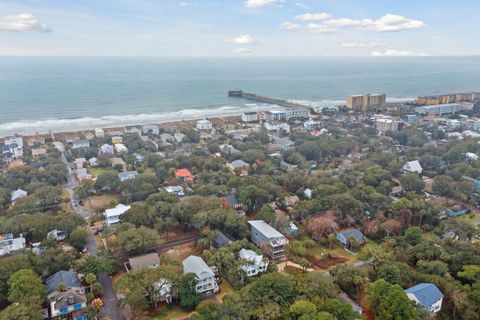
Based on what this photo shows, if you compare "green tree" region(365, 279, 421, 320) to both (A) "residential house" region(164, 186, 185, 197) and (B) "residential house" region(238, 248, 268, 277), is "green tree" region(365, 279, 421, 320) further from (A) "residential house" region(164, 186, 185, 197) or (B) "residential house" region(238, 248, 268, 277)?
(A) "residential house" region(164, 186, 185, 197)

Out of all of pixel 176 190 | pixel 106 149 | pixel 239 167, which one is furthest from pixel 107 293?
pixel 106 149

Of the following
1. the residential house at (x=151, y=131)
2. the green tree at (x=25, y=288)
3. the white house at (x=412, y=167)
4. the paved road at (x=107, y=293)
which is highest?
the residential house at (x=151, y=131)

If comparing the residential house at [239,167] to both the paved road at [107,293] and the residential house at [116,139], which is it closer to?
the paved road at [107,293]

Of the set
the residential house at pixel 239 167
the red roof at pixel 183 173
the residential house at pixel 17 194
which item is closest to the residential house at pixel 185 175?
the red roof at pixel 183 173

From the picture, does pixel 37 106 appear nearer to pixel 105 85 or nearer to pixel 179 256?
pixel 105 85

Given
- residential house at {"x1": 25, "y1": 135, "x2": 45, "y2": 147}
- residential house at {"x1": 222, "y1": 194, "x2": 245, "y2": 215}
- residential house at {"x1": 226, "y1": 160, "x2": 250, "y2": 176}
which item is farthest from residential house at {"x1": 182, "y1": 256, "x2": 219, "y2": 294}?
residential house at {"x1": 25, "y1": 135, "x2": 45, "y2": 147}

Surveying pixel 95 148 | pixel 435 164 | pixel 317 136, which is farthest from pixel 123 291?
pixel 317 136

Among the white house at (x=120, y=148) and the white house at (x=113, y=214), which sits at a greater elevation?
the white house at (x=120, y=148)
